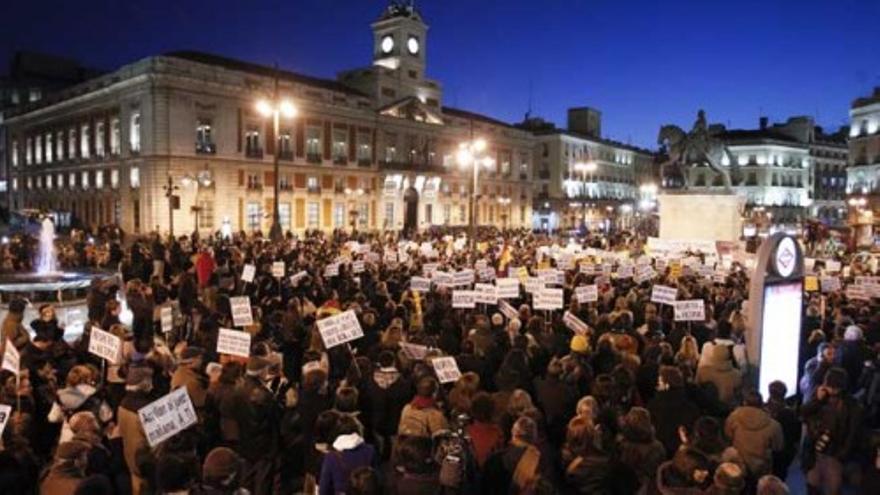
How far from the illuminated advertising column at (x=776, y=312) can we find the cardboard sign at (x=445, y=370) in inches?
179

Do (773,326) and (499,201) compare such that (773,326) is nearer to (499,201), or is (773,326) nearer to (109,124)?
(109,124)

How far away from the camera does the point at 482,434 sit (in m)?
5.98

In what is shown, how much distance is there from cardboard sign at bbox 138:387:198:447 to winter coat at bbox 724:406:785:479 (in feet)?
14.8

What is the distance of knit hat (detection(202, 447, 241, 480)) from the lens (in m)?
4.44

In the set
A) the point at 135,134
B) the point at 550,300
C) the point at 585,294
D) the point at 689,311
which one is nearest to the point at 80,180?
the point at 135,134

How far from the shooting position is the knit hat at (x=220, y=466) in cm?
444

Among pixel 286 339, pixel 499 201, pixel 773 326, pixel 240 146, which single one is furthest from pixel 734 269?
pixel 499 201

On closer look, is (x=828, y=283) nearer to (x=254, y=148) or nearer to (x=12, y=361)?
(x=12, y=361)

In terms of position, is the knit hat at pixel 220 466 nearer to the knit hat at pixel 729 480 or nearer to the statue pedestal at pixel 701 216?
the knit hat at pixel 729 480

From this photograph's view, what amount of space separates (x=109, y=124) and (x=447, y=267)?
161 feet

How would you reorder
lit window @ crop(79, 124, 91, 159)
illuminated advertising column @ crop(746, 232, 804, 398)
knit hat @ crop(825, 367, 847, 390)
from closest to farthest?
knit hat @ crop(825, 367, 847, 390)
illuminated advertising column @ crop(746, 232, 804, 398)
lit window @ crop(79, 124, 91, 159)

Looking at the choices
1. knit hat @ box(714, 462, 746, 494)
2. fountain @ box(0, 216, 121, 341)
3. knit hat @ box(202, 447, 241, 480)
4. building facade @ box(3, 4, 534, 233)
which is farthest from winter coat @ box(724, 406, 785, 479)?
building facade @ box(3, 4, 534, 233)

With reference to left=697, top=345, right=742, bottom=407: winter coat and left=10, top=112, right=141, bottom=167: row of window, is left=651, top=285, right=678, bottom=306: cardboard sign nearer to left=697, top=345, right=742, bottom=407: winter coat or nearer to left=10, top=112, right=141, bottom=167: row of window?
left=697, top=345, right=742, bottom=407: winter coat

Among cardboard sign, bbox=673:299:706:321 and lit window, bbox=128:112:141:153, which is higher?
lit window, bbox=128:112:141:153
